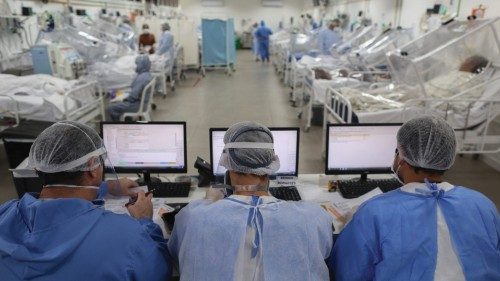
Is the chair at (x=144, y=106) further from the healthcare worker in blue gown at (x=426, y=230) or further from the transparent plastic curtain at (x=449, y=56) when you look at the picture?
the healthcare worker in blue gown at (x=426, y=230)

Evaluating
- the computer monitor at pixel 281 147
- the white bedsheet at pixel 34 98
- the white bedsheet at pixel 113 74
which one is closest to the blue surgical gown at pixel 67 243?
the computer monitor at pixel 281 147

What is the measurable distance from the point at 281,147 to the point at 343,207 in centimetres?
49

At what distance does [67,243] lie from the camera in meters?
1.17

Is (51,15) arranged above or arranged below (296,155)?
above

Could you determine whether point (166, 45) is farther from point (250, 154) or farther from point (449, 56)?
point (250, 154)

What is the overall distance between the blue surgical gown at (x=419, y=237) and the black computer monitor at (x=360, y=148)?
0.85 m

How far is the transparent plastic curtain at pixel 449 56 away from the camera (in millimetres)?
3979

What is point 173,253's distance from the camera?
149cm

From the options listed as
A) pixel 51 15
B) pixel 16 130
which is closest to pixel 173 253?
pixel 16 130

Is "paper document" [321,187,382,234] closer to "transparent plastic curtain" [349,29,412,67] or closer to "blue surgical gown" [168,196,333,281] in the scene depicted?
"blue surgical gown" [168,196,333,281]

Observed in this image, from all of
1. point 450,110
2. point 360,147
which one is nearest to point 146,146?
point 360,147

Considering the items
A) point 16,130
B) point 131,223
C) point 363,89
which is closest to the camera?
point 131,223

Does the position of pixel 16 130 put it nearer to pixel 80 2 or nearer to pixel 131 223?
pixel 131 223

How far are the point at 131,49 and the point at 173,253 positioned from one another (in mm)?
7620
